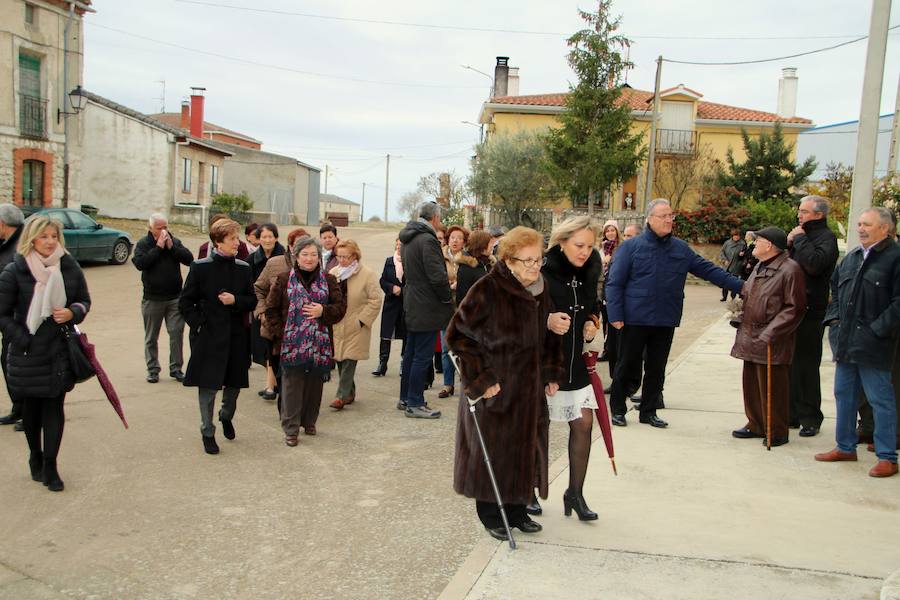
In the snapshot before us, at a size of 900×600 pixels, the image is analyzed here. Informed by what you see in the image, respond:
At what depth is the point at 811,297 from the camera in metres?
7.46

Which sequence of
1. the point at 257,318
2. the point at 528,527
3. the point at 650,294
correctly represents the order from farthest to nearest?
the point at 257,318 → the point at 650,294 → the point at 528,527

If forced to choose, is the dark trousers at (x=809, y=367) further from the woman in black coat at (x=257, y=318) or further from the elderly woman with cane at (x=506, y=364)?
the woman in black coat at (x=257, y=318)

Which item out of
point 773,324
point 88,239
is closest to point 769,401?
point 773,324

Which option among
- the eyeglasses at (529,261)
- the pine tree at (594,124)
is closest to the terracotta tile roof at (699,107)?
the pine tree at (594,124)

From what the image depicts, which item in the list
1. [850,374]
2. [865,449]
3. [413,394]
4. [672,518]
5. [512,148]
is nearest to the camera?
[672,518]

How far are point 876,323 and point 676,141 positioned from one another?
38940 millimetres

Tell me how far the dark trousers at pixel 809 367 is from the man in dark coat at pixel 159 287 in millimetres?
6437

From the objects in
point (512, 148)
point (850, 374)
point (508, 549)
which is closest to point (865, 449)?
point (850, 374)

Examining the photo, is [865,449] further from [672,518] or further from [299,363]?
[299,363]

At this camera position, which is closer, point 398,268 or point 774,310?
point 774,310

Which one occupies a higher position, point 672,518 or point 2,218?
point 2,218

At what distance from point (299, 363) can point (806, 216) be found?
4533 mm

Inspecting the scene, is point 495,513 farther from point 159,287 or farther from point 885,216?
point 159,287

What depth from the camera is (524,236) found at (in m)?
4.71
